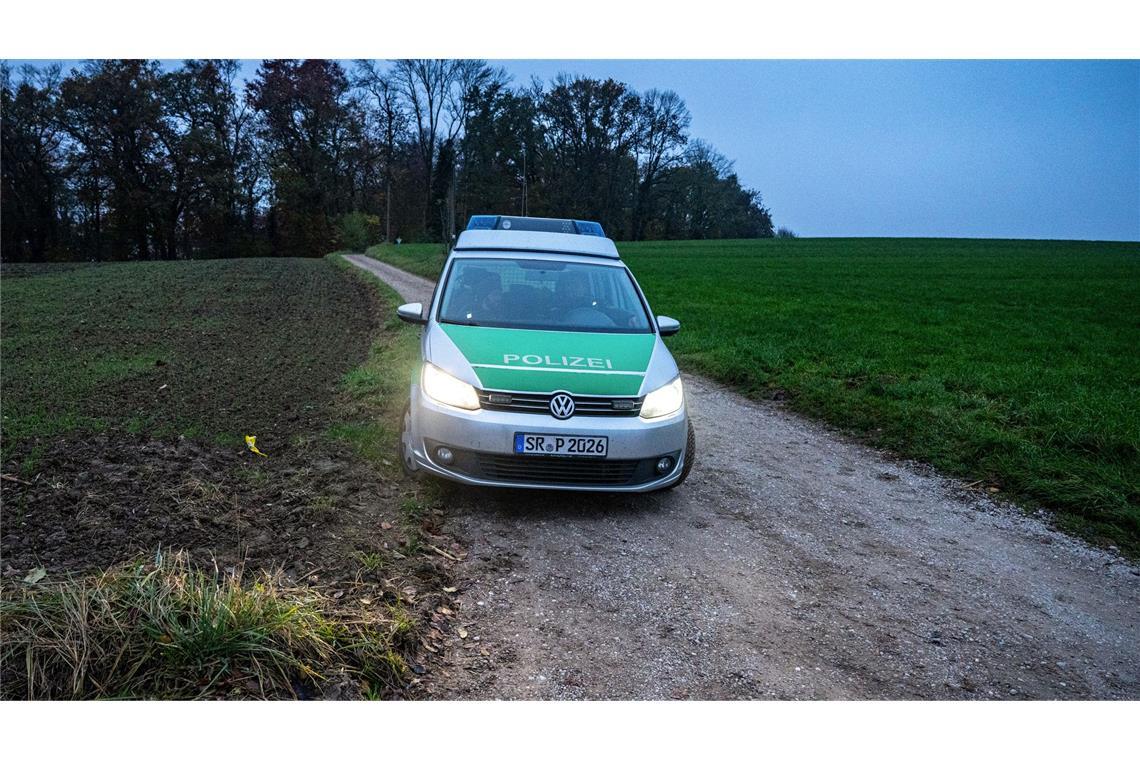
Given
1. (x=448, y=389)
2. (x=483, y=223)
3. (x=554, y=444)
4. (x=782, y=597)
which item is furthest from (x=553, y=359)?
(x=483, y=223)

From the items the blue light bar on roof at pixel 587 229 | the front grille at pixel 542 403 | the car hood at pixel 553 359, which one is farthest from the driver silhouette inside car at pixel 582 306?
the blue light bar on roof at pixel 587 229

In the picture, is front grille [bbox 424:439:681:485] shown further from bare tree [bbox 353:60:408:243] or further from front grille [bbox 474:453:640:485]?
bare tree [bbox 353:60:408:243]

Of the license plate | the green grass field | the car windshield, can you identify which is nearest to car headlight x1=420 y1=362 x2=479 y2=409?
the license plate

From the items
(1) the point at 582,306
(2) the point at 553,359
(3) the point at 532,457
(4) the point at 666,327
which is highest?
(1) the point at 582,306

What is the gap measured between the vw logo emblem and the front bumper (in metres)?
0.04

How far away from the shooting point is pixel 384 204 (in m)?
56.8

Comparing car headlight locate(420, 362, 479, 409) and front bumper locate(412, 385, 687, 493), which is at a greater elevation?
car headlight locate(420, 362, 479, 409)

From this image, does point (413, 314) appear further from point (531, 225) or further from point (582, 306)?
point (531, 225)

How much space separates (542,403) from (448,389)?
0.64m

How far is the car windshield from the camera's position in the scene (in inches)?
236

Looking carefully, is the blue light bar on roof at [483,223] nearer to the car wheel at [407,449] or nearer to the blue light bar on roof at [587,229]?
the blue light bar on roof at [587,229]

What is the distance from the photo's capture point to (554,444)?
16.3 ft

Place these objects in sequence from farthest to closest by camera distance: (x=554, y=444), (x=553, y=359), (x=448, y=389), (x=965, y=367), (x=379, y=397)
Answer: (x=965, y=367) → (x=379, y=397) → (x=553, y=359) → (x=448, y=389) → (x=554, y=444)
